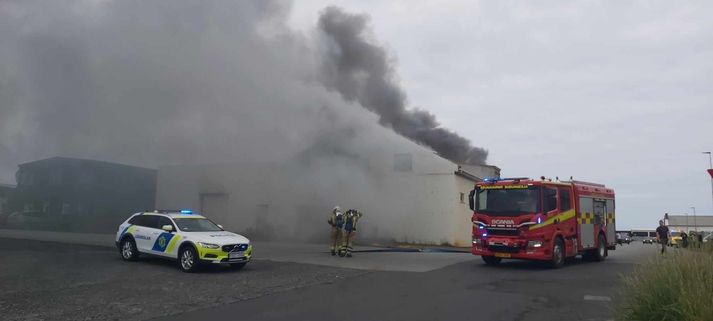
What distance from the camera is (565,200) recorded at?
566 inches

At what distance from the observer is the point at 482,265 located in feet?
48.3

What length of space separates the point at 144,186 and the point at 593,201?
22449 mm

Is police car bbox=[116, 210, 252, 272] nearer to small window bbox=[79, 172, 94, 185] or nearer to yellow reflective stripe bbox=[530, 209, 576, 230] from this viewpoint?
yellow reflective stripe bbox=[530, 209, 576, 230]

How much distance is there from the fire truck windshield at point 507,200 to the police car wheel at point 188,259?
7.33 meters

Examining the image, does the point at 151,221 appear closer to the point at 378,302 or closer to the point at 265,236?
the point at 378,302

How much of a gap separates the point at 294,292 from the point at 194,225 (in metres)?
4.75

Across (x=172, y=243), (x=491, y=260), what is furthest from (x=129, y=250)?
(x=491, y=260)

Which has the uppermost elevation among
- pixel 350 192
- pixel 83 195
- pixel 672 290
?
pixel 350 192

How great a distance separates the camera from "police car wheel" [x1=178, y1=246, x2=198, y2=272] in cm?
1183

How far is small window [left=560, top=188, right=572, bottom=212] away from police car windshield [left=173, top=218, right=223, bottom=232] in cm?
907

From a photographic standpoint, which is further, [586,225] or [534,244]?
[586,225]

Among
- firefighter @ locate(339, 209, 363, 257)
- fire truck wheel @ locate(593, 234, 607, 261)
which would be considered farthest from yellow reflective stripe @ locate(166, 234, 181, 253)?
fire truck wheel @ locate(593, 234, 607, 261)

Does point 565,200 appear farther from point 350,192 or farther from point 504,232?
point 350,192

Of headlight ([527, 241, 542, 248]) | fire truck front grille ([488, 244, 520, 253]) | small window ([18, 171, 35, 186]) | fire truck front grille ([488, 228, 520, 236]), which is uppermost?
small window ([18, 171, 35, 186])
